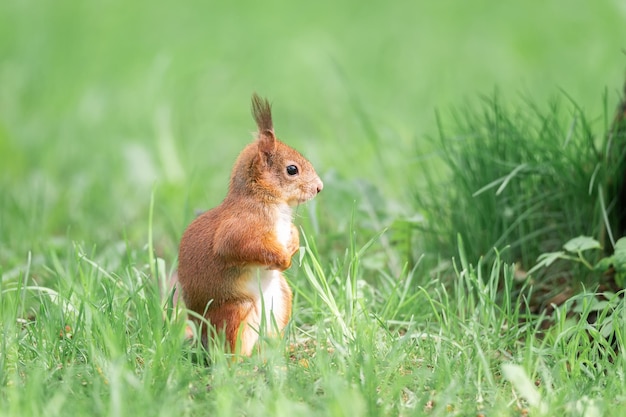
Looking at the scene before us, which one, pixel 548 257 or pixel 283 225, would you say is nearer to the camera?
pixel 283 225

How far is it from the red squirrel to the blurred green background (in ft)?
4.29

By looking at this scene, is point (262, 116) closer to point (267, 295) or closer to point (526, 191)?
point (267, 295)

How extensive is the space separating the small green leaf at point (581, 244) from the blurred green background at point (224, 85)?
89 cm

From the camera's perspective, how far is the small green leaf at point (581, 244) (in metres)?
3.73

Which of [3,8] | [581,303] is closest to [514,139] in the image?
[581,303]

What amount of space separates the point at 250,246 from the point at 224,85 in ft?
16.0

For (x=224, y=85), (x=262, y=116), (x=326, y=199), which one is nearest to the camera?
(x=262, y=116)

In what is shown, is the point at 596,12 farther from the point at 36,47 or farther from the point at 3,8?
the point at 3,8

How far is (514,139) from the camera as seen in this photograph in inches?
167

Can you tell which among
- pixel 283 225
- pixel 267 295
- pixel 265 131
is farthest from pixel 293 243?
pixel 265 131

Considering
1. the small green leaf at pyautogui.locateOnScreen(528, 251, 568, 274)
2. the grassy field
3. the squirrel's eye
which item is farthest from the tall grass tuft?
the squirrel's eye

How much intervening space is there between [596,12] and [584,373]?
5.95 meters

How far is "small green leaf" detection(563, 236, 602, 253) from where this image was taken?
373 centimetres

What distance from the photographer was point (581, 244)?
376 centimetres
